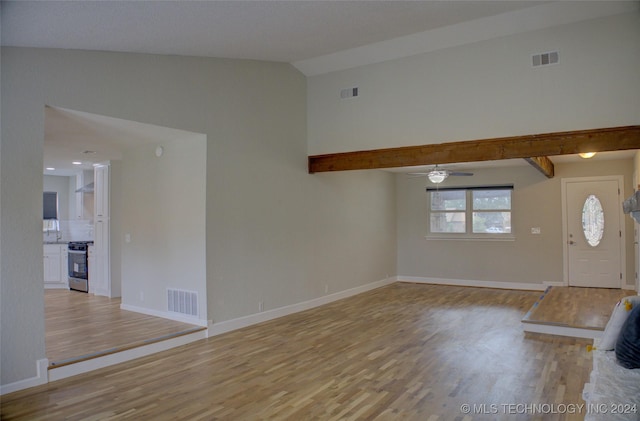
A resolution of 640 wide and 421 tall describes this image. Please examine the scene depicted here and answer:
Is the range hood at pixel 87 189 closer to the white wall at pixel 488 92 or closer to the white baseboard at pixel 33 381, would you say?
the white wall at pixel 488 92

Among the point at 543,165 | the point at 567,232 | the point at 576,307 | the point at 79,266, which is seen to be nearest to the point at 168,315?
the point at 79,266

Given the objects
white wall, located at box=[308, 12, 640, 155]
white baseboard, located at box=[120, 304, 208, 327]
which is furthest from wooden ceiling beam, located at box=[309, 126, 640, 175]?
white baseboard, located at box=[120, 304, 208, 327]

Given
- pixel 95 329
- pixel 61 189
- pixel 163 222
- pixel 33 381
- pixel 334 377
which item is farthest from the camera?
pixel 61 189

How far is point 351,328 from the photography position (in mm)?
5664

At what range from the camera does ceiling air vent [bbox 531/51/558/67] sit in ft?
16.3

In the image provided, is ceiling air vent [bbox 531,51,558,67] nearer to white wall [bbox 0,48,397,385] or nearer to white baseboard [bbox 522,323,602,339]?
white baseboard [bbox 522,323,602,339]

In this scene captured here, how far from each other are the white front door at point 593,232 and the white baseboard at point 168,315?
23.6 feet

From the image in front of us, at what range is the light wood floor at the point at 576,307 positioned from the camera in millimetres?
5326

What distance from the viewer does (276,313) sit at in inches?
245

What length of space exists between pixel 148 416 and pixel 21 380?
4.46ft

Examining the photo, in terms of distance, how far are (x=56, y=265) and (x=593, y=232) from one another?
10495 millimetres

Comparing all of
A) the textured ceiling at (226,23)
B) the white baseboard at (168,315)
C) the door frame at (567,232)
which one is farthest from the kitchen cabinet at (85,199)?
the door frame at (567,232)

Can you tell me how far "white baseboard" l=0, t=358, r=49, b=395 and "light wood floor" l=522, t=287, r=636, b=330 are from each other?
5.29 m

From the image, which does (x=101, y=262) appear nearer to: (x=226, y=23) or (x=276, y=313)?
(x=276, y=313)
